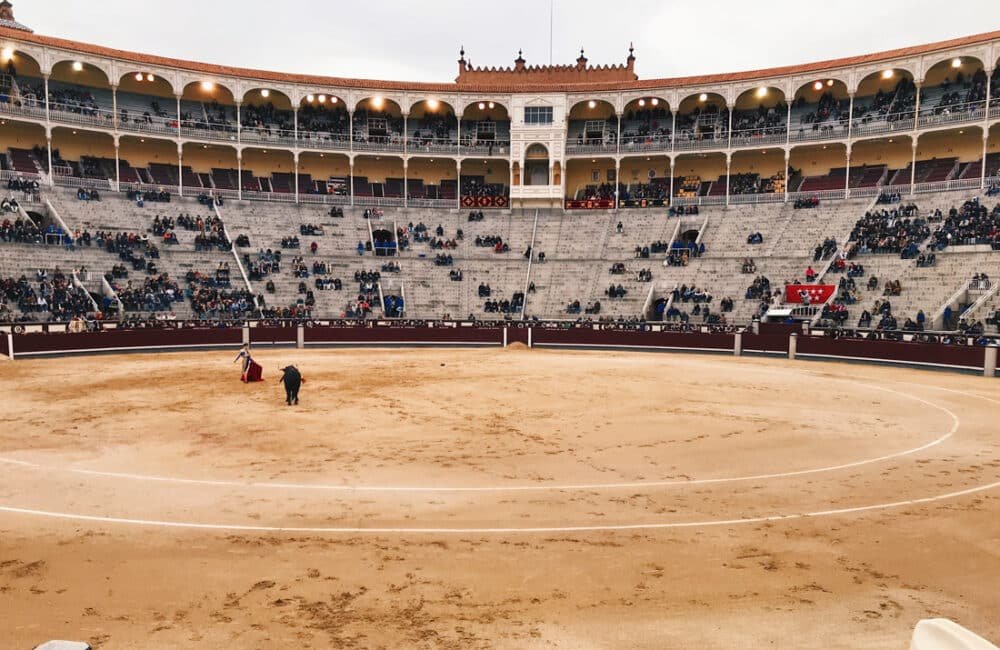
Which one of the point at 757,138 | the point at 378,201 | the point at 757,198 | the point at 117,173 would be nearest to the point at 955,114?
the point at 757,138

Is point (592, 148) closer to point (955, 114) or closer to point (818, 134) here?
point (818, 134)

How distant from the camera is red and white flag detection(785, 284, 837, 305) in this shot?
3300 cm

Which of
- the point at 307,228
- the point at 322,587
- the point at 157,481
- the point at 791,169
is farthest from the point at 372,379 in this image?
the point at 791,169

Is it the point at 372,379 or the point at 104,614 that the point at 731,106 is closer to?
the point at 372,379

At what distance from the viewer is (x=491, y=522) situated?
7.89 metres

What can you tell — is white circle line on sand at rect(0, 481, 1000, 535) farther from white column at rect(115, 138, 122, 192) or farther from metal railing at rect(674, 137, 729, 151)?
metal railing at rect(674, 137, 729, 151)

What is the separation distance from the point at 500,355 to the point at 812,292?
17.6 m

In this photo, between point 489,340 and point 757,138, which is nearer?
point 489,340

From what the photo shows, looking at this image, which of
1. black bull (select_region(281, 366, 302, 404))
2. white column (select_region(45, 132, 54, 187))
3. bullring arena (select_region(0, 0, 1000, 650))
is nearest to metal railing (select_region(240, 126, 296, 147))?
bullring arena (select_region(0, 0, 1000, 650))

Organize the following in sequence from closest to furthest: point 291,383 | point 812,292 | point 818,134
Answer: point 291,383 → point 812,292 → point 818,134

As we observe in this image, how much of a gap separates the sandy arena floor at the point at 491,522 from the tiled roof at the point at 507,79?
1331 inches

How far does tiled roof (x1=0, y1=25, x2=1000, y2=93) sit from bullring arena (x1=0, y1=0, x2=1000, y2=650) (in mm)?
362

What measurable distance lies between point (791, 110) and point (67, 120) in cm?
5036

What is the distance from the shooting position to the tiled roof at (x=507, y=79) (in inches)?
1542
